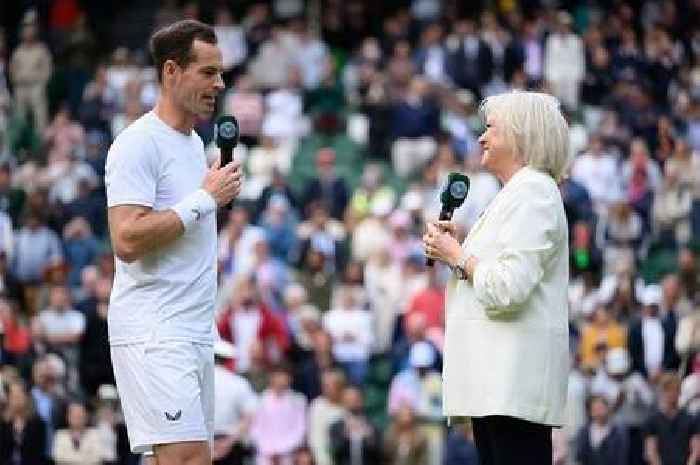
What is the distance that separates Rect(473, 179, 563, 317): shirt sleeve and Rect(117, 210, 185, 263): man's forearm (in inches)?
44.3

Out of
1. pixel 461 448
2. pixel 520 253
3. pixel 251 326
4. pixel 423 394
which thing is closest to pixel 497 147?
pixel 520 253

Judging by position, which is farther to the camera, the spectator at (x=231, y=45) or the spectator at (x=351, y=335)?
the spectator at (x=231, y=45)

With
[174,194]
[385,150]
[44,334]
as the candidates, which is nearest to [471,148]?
[385,150]

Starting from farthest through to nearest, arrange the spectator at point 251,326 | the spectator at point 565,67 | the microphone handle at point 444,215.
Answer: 1. the spectator at point 565,67
2. the spectator at point 251,326
3. the microphone handle at point 444,215

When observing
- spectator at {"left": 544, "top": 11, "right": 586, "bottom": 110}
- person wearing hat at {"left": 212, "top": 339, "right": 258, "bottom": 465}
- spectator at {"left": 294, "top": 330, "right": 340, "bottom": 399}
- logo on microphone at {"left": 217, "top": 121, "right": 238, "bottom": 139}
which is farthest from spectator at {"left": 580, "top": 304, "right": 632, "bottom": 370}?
logo on microphone at {"left": 217, "top": 121, "right": 238, "bottom": 139}

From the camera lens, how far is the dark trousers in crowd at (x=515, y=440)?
7.23m

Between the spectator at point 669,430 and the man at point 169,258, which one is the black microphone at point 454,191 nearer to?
the man at point 169,258

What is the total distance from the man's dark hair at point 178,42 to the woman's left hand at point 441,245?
1.13 m

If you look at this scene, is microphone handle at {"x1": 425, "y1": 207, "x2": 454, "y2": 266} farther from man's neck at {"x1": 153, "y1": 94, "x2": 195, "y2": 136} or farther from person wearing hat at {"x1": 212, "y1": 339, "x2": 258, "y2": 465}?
person wearing hat at {"x1": 212, "y1": 339, "x2": 258, "y2": 465}

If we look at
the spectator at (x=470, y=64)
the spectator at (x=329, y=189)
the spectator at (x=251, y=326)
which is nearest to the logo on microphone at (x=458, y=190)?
the spectator at (x=251, y=326)

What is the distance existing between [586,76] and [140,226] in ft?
61.2

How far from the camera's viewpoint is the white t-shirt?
24.6 ft

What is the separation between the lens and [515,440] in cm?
725

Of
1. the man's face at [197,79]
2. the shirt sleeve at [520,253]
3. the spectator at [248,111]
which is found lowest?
the shirt sleeve at [520,253]
